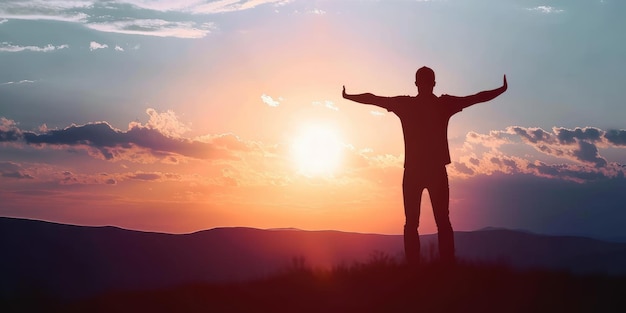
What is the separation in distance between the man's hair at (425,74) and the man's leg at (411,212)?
4.77 ft

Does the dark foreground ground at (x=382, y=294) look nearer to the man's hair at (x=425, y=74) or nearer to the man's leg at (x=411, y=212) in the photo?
the man's leg at (x=411, y=212)

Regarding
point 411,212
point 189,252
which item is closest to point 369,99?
point 411,212

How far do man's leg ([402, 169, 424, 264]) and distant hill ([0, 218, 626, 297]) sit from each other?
0.57 metres

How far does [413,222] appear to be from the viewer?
11133 millimetres

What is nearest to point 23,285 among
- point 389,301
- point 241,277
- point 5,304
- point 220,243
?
point 5,304

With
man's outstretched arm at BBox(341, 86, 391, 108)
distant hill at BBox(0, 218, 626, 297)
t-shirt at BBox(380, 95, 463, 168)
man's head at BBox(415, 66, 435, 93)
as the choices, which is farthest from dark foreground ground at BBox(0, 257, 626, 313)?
man's head at BBox(415, 66, 435, 93)

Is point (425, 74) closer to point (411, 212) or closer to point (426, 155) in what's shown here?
point (426, 155)

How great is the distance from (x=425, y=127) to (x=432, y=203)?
3.95 feet

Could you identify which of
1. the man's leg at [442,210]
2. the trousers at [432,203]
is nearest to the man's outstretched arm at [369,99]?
the trousers at [432,203]

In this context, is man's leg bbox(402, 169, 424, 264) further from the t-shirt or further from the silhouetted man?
the t-shirt

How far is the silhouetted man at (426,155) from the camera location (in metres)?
11.0

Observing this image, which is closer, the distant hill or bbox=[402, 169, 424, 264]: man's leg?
bbox=[402, 169, 424, 264]: man's leg

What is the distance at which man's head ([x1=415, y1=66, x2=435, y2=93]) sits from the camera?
11047 mm

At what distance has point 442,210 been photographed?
11.0 m
